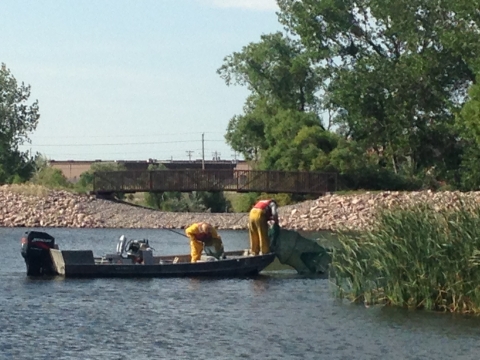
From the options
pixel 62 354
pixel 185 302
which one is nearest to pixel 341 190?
pixel 185 302

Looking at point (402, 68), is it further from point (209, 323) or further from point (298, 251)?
point (209, 323)

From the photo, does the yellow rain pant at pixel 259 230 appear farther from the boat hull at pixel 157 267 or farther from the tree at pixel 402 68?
the tree at pixel 402 68

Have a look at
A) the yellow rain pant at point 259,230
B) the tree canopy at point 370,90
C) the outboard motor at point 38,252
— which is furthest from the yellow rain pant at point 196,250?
the tree canopy at point 370,90

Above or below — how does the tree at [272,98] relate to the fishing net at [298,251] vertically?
above

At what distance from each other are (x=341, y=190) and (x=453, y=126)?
864 centimetres

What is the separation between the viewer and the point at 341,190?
7262 centimetres

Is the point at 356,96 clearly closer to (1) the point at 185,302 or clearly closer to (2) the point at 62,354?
(1) the point at 185,302

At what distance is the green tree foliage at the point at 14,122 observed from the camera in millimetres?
93575

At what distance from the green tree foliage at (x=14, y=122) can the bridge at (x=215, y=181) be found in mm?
19904

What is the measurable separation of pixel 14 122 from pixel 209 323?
2858 inches

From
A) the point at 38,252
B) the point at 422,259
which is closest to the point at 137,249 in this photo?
the point at 38,252

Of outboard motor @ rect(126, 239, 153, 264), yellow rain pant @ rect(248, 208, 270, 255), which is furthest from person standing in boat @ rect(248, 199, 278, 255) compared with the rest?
outboard motor @ rect(126, 239, 153, 264)

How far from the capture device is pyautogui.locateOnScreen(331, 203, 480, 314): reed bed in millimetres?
24125

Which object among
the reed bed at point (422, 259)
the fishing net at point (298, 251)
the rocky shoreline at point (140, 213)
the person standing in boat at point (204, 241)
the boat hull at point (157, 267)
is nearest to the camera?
the reed bed at point (422, 259)
